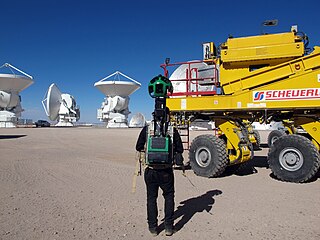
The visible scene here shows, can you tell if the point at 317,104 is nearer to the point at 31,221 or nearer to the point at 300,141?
the point at 300,141

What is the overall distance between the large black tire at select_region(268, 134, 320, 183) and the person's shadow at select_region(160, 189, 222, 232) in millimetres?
2222

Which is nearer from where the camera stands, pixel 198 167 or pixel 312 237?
pixel 312 237

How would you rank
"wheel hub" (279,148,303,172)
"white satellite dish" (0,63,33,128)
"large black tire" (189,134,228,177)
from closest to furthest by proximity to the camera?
"wheel hub" (279,148,303,172) < "large black tire" (189,134,228,177) < "white satellite dish" (0,63,33,128)

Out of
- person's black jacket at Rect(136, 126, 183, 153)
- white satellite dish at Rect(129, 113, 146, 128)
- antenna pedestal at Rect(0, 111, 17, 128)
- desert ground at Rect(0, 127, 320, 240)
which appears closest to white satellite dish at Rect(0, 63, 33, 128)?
antenna pedestal at Rect(0, 111, 17, 128)

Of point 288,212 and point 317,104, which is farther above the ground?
point 317,104

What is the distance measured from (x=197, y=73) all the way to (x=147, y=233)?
6.27 meters

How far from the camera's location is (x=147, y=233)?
432 centimetres

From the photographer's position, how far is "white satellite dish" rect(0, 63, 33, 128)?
50.8m

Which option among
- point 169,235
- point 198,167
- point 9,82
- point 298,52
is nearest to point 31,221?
point 169,235

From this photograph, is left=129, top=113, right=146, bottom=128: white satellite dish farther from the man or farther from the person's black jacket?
the man

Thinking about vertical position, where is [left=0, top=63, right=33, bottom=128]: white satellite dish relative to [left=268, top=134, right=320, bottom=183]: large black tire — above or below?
above

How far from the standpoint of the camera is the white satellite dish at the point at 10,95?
167 ft

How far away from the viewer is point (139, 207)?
18.1 feet

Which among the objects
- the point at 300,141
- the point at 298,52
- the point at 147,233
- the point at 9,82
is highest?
the point at 9,82
